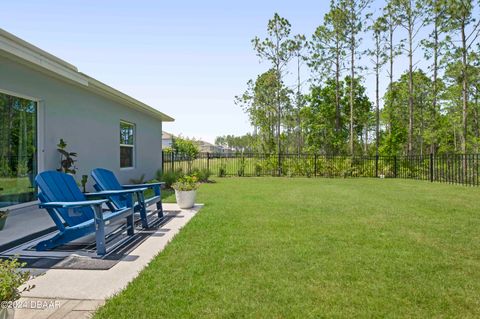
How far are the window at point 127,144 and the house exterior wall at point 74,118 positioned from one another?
0.18 m

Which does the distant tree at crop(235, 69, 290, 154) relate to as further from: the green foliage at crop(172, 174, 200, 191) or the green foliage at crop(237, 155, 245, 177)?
the green foliage at crop(172, 174, 200, 191)

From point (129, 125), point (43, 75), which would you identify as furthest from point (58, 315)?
point (129, 125)

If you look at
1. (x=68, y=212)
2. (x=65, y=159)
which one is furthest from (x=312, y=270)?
(x=65, y=159)

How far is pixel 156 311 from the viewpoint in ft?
7.05

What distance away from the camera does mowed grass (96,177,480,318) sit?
7.24ft

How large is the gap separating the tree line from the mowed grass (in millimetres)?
12066

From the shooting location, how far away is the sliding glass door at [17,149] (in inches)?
199

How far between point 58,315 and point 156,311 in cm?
67

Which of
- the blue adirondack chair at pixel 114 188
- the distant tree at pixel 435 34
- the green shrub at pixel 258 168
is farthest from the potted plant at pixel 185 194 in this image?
the distant tree at pixel 435 34

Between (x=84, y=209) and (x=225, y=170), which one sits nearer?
(x=84, y=209)

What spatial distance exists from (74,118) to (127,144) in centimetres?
302

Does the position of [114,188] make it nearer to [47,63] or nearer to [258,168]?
[47,63]

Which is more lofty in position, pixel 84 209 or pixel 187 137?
pixel 187 137

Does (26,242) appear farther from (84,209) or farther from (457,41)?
(457,41)
